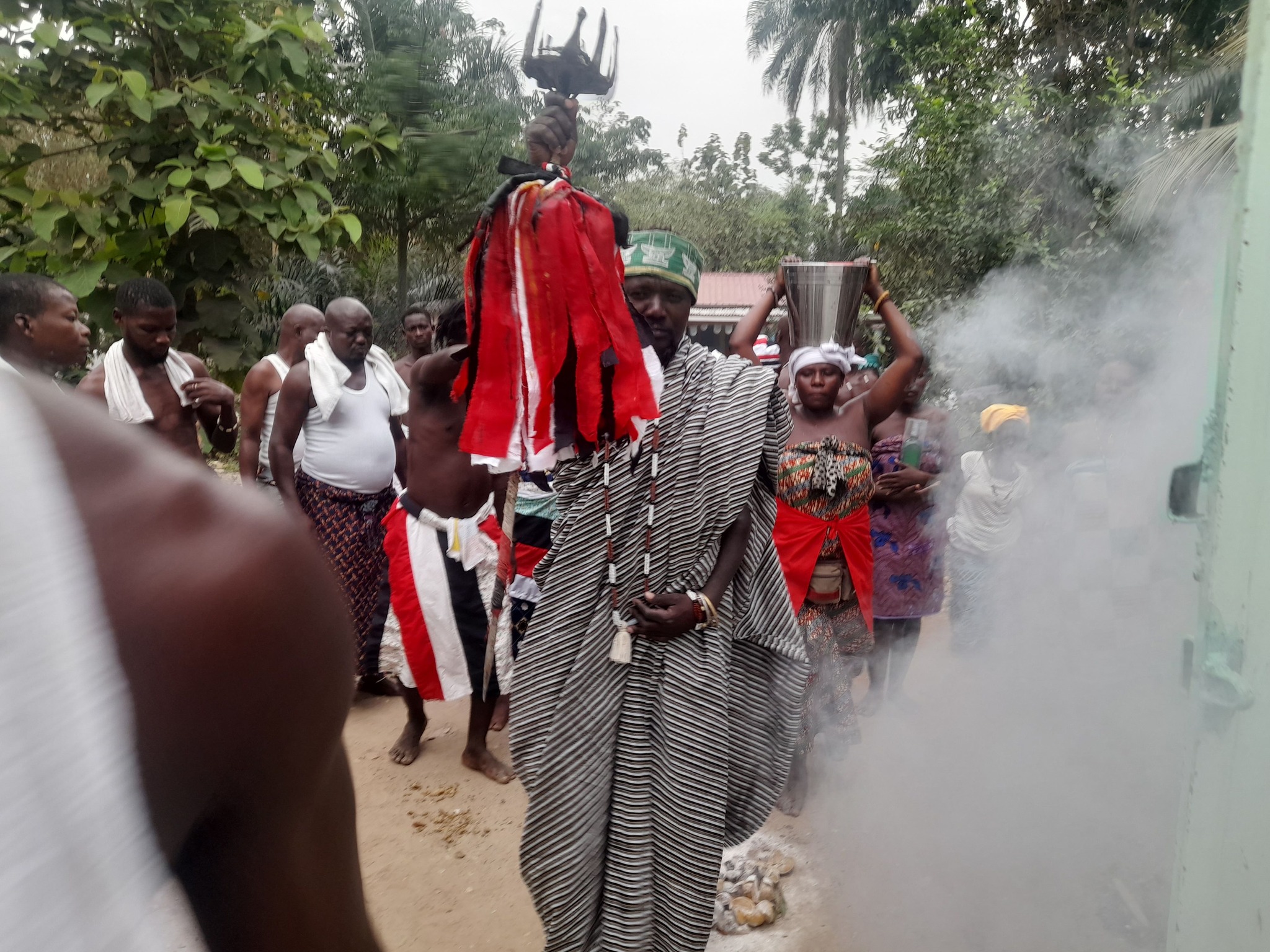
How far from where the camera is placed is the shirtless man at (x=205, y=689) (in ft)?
1.70

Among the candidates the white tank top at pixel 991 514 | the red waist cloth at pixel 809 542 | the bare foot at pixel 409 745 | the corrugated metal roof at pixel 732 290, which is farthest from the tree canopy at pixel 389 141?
the corrugated metal roof at pixel 732 290

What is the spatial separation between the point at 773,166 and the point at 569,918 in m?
36.9

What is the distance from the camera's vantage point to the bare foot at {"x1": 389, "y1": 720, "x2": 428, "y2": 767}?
4.05 metres

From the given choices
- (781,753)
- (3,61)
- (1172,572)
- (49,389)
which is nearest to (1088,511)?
(1172,572)

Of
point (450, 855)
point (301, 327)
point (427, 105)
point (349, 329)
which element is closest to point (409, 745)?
point (450, 855)

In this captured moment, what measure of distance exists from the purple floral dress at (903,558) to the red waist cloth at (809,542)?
1.64 ft

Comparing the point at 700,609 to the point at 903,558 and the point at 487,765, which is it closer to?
the point at 487,765

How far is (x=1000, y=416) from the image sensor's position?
516 centimetres

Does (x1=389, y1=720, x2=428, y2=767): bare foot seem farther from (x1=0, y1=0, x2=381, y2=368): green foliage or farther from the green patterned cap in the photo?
(x1=0, y1=0, x2=381, y2=368): green foliage

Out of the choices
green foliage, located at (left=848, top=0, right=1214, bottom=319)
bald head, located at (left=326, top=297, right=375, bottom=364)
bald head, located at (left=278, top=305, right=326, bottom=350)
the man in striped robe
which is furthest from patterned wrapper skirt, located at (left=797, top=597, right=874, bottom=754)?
green foliage, located at (left=848, top=0, right=1214, bottom=319)

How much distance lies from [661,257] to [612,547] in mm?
811

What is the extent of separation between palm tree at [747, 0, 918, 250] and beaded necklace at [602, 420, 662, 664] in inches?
720

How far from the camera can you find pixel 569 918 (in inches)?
93.6

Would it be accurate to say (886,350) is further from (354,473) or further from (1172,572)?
(354,473)
